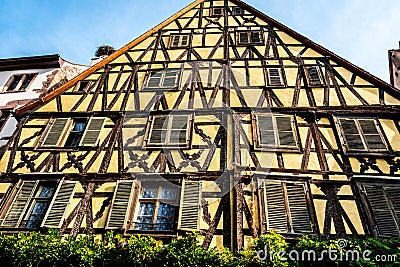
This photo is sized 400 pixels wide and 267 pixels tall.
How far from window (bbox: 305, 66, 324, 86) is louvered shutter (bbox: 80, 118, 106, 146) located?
6809 mm

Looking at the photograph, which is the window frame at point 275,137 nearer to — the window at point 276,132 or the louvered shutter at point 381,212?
the window at point 276,132

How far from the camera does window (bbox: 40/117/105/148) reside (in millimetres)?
9859

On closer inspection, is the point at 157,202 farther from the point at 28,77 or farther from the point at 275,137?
the point at 28,77

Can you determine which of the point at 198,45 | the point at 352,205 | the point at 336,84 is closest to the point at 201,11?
the point at 198,45

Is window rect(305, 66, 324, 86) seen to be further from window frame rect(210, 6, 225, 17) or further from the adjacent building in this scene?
the adjacent building

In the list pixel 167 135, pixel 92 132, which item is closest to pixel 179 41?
pixel 167 135

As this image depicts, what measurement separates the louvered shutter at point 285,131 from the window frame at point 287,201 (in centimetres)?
120

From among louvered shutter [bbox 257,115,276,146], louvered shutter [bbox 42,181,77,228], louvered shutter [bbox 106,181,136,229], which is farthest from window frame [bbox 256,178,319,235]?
louvered shutter [bbox 42,181,77,228]

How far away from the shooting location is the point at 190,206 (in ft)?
26.1

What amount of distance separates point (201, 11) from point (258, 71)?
4.75 meters

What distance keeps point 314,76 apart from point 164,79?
5.07 meters

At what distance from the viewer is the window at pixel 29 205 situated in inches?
325

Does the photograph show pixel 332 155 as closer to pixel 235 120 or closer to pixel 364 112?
pixel 364 112

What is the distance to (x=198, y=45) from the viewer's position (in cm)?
1258
